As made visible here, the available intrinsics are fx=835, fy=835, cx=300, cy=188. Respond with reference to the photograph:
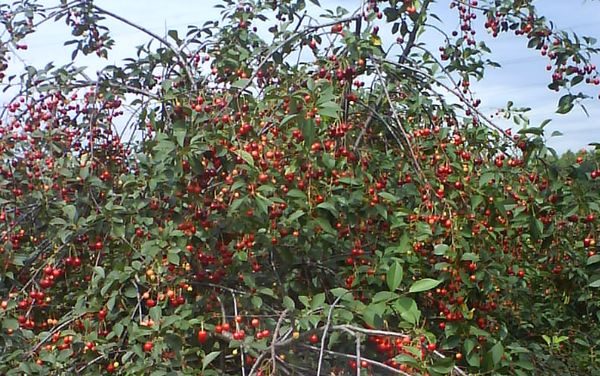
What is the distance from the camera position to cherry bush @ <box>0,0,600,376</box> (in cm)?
203

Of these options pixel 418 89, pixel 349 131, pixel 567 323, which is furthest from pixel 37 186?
pixel 567 323

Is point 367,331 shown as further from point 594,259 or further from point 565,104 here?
point 565,104

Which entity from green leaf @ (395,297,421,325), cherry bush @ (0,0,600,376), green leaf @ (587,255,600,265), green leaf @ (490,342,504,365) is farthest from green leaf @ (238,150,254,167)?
green leaf @ (587,255,600,265)

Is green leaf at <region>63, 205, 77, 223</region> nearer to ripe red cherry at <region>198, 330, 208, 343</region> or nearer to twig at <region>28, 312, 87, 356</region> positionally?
twig at <region>28, 312, 87, 356</region>

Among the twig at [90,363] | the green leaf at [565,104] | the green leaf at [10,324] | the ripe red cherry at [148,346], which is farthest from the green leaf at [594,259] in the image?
the green leaf at [10,324]

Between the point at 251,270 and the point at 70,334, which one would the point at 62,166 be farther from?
the point at 251,270

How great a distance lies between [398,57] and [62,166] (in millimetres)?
1113

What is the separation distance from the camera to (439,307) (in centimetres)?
228

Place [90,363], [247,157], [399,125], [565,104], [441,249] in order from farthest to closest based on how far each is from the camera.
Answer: [565,104] < [399,125] < [90,363] < [441,249] < [247,157]

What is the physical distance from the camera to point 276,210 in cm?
211

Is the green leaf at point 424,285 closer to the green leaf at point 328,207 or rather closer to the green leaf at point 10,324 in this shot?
the green leaf at point 328,207

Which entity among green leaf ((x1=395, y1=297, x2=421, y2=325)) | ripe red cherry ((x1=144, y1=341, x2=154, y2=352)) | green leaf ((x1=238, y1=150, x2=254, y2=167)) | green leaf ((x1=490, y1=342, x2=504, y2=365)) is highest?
green leaf ((x1=238, y1=150, x2=254, y2=167))

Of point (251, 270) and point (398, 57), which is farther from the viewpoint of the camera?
point (398, 57)

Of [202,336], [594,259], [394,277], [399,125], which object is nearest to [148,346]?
[202,336]
